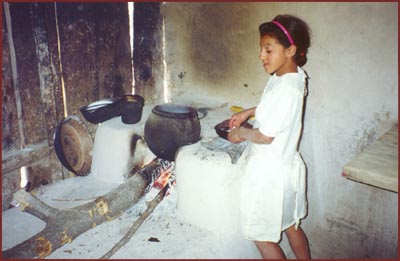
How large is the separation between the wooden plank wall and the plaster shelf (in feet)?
9.45

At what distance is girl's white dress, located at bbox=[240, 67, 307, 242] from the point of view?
236 cm

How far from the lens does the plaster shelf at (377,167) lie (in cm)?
203

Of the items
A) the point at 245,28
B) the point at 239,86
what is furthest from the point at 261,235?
the point at 245,28

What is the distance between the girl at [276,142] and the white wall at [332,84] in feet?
2.91

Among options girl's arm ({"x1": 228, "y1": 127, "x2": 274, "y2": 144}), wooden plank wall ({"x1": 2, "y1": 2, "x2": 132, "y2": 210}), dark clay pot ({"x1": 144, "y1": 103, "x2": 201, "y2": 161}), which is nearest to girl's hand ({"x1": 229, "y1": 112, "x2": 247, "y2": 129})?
girl's arm ({"x1": 228, "y1": 127, "x2": 274, "y2": 144})

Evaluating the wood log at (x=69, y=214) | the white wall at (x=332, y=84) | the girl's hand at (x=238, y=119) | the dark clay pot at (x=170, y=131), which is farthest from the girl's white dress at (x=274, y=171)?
the wood log at (x=69, y=214)

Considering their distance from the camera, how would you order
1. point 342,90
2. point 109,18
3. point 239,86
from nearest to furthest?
point 342,90 < point 109,18 < point 239,86

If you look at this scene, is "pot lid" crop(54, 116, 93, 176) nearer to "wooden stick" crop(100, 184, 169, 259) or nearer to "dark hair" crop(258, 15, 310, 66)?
"wooden stick" crop(100, 184, 169, 259)

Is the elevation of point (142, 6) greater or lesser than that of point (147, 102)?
greater

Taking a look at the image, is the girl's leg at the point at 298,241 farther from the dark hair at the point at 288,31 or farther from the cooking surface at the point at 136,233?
the dark hair at the point at 288,31

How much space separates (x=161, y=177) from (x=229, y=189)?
0.99 meters

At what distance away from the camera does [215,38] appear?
4168 millimetres

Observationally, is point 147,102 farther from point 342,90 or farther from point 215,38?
point 342,90

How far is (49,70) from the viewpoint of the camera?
134 inches
